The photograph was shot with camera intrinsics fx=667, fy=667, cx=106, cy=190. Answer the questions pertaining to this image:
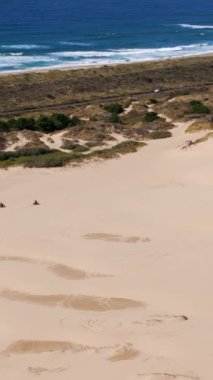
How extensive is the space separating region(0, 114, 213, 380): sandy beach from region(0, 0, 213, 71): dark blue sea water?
43027mm

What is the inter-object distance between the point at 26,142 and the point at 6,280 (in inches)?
656

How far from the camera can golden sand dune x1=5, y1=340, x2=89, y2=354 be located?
15.2 metres

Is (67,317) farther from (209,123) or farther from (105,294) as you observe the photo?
(209,123)

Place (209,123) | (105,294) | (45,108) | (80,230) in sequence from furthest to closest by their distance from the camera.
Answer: (45,108), (209,123), (80,230), (105,294)

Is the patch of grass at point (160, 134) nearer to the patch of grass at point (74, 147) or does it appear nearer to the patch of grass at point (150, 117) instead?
the patch of grass at point (150, 117)

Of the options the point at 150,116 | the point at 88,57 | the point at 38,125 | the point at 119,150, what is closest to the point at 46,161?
the point at 119,150

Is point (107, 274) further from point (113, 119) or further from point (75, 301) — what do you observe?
point (113, 119)

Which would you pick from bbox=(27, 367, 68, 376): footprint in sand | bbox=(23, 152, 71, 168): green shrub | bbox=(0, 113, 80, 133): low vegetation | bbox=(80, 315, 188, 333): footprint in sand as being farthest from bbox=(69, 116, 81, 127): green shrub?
bbox=(27, 367, 68, 376): footprint in sand

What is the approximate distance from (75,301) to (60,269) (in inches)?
85.4

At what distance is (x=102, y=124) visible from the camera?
122 feet

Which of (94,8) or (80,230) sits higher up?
(94,8)

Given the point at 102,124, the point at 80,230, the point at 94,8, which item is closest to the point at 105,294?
the point at 80,230

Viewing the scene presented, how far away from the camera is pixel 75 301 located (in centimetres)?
1752

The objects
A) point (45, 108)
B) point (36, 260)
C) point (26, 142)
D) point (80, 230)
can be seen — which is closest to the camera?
point (36, 260)
